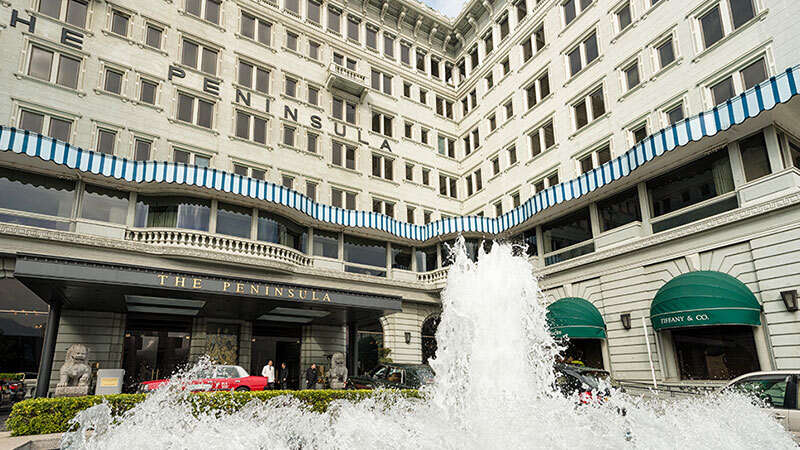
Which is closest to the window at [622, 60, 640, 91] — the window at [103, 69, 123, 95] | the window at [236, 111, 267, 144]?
the window at [236, 111, 267, 144]

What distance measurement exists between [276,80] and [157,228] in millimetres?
11733

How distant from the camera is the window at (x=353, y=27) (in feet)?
109

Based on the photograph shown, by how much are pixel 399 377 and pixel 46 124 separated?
18.5 meters

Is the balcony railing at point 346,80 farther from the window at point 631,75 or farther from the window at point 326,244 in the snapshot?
the window at point 631,75

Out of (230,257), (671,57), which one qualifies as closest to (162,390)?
(230,257)

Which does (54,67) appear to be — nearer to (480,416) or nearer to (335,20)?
(335,20)

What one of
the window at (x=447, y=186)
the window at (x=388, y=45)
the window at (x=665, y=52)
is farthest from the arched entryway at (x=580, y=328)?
the window at (x=388, y=45)

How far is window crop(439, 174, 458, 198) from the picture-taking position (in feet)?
112

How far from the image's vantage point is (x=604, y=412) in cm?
1070

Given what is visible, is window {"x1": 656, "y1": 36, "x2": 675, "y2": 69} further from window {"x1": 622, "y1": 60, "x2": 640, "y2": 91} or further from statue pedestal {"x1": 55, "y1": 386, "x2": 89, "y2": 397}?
statue pedestal {"x1": 55, "y1": 386, "x2": 89, "y2": 397}

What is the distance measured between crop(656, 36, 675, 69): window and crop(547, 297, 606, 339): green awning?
1132 centimetres

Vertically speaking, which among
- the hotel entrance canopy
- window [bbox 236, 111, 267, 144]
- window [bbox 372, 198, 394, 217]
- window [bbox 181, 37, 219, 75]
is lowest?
the hotel entrance canopy

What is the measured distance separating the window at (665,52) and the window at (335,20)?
64.8 ft

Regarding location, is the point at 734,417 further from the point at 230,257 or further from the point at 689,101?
the point at 230,257
